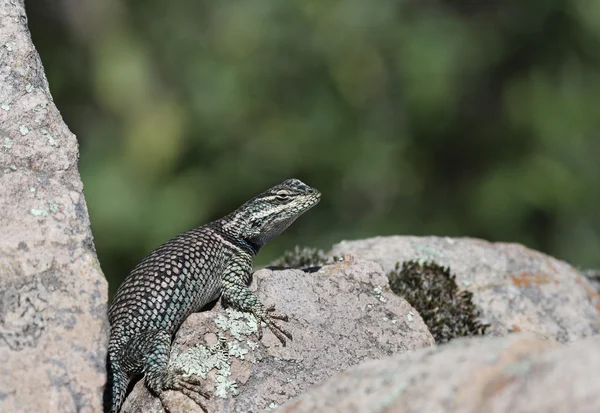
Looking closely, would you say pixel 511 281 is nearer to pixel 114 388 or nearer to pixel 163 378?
pixel 163 378

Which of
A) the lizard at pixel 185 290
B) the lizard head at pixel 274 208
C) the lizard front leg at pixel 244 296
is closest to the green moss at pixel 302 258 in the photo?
the lizard at pixel 185 290

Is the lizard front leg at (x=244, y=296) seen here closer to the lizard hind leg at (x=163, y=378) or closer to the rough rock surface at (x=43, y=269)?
the lizard hind leg at (x=163, y=378)

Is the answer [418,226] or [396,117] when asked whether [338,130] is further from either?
[418,226]

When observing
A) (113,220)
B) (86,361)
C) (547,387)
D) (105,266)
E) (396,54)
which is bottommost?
(105,266)

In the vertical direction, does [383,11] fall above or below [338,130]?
above

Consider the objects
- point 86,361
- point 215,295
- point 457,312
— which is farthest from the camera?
point 457,312

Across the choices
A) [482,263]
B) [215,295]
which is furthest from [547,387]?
[482,263]
